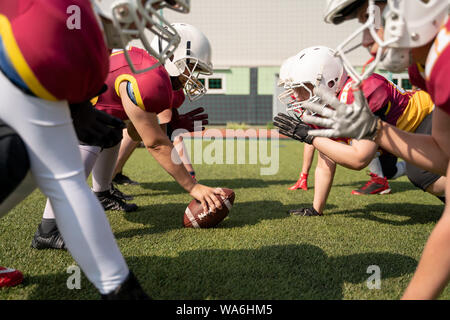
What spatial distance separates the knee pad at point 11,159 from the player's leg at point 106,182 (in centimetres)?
185

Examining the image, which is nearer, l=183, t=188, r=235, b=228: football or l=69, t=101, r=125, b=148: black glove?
l=69, t=101, r=125, b=148: black glove

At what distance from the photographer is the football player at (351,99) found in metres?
2.29

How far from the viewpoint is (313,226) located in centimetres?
263

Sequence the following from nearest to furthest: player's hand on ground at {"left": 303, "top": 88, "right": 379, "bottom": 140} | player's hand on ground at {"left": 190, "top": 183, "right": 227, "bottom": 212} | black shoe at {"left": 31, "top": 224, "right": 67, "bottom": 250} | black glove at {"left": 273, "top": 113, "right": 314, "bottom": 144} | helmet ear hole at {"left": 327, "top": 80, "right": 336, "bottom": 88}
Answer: player's hand on ground at {"left": 303, "top": 88, "right": 379, "bottom": 140}
black shoe at {"left": 31, "top": 224, "right": 67, "bottom": 250}
black glove at {"left": 273, "top": 113, "right": 314, "bottom": 144}
player's hand on ground at {"left": 190, "top": 183, "right": 227, "bottom": 212}
helmet ear hole at {"left": 327, "top": 80, "right": 336, "bottom": 88}

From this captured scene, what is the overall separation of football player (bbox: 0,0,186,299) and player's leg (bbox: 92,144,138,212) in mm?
1750

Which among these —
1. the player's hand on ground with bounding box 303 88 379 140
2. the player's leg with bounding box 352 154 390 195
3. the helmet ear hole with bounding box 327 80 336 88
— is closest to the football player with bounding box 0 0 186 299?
the player's hand on ground with bounding box 303 88 379 140

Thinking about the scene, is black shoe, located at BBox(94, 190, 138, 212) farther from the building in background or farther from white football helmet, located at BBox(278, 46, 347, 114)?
the building in background

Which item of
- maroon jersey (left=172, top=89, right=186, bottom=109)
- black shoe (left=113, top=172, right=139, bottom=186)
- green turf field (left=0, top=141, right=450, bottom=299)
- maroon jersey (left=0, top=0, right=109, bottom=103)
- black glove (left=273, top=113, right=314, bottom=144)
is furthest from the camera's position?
black shoe (left=113, top=172, right=139, bottom=186)

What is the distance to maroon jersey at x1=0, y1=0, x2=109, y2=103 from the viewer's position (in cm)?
109

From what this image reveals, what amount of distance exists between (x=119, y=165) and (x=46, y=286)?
7.32 ft

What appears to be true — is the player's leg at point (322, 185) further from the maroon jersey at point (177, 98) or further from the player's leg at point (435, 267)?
the player's leg at point (435, 267)

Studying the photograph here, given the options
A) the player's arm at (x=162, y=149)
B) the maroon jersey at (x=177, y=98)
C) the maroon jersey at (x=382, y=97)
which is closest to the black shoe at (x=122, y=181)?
the maroon jersey at (x=177, y=98)

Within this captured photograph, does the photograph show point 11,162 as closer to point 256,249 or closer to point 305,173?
point 256,249
